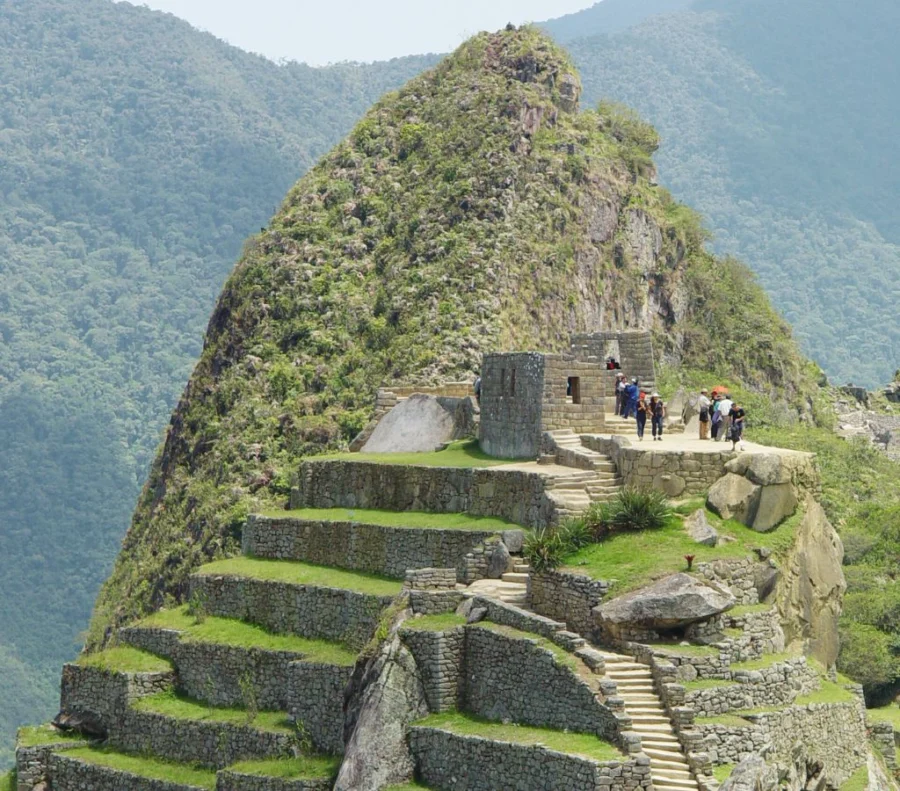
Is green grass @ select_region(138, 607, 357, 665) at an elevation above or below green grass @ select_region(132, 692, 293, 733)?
above

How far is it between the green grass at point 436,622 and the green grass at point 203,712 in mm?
4449

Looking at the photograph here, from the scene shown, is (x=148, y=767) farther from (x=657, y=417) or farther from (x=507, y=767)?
(x=507, y=767)

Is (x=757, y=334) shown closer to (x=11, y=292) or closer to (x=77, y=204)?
(x=11, y=292)

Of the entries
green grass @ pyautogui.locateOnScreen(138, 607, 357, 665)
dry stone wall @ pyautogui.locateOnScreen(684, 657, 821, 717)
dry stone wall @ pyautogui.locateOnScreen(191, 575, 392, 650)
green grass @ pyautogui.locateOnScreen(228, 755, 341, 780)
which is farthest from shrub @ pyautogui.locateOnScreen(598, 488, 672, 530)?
green grass @ pyautogui.locateOnScreen(228, 755, 341, 780)

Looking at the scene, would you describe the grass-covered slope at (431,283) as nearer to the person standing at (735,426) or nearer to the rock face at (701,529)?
the person standing at (735,426)

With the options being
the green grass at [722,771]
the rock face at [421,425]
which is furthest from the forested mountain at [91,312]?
the green grass at [722,771]

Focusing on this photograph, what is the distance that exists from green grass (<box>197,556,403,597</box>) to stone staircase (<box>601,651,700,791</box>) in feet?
25.5

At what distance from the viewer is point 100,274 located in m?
173

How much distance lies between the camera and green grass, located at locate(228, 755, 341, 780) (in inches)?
1977

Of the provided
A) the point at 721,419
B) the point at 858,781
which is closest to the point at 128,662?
the point at 721,419

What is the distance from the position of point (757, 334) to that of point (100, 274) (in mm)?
68835

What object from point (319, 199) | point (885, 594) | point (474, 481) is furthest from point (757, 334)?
point (474, 481)

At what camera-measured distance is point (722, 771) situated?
44.2 m

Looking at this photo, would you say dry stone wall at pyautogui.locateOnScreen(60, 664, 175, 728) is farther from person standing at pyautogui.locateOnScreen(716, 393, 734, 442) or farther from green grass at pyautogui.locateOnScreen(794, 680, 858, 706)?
green grass at pyautogui.locateOnScreen(794, 680, 858, 706)
